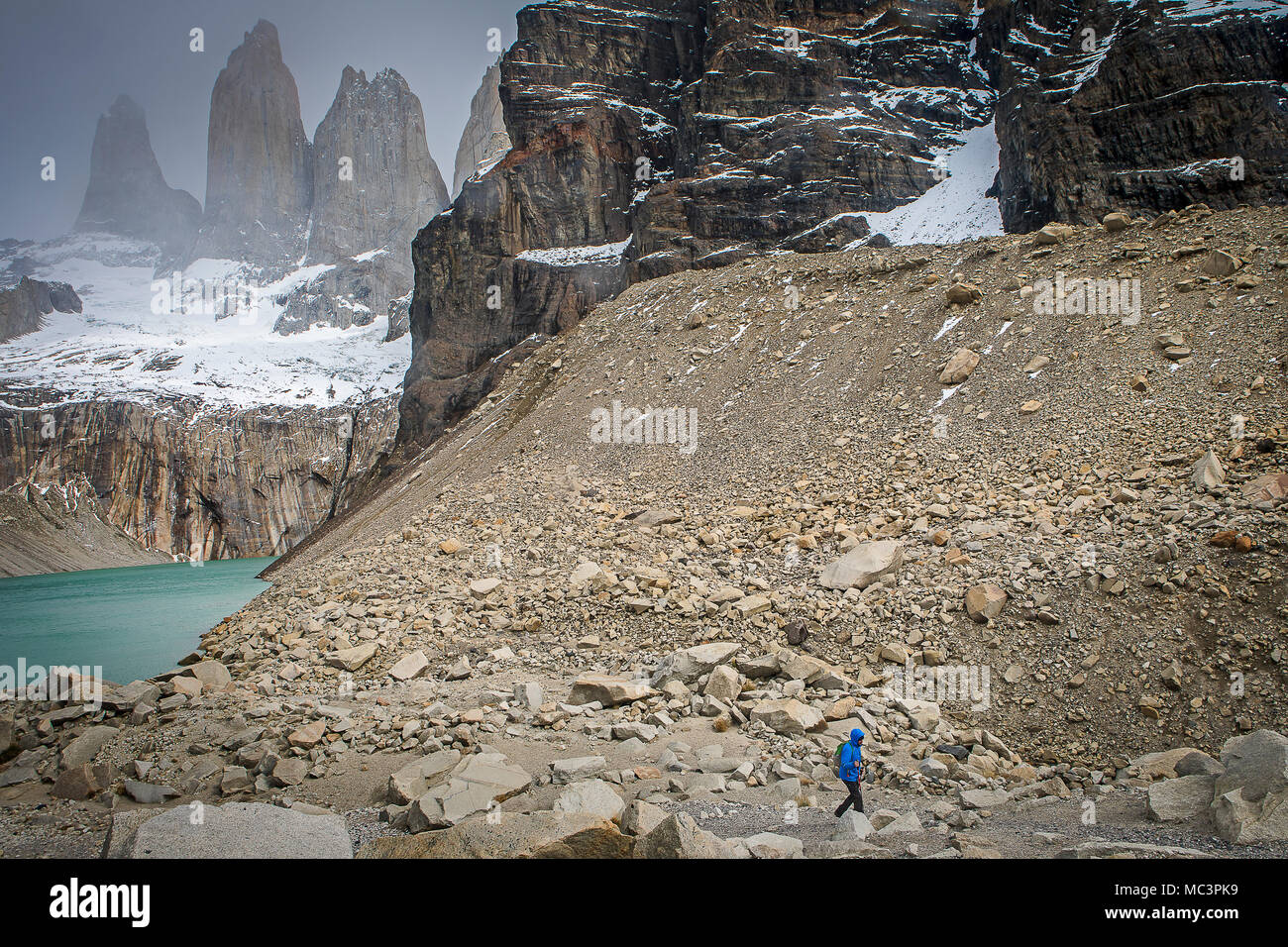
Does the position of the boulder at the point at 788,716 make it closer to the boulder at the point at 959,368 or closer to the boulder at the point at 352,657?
the boulder at the point at 352,657

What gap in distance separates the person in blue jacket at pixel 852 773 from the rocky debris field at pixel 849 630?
13.4 inches

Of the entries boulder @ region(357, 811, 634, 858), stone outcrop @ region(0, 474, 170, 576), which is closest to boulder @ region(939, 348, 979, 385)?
boulder @ region(357, 811, 634, 858)

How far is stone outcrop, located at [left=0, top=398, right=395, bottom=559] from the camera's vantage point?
9619 centimetres

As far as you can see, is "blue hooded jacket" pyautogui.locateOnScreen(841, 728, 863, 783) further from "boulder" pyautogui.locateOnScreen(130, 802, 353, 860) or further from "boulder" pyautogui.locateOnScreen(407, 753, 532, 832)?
"boulder" pyautogui.locateOnScreen(130, 802, 353, 860)

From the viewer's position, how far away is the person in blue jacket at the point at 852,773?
660 centimetres

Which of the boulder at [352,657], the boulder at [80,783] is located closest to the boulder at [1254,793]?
the boulder at [80,783]

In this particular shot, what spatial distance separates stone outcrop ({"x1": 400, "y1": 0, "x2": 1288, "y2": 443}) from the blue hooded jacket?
1326 inches

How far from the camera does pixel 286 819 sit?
606 centimetres

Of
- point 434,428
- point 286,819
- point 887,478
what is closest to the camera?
point 286,819

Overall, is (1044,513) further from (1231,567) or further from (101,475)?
(101,475)

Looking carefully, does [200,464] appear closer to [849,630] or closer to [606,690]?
[606,690]

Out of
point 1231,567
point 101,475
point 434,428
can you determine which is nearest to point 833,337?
point 1231,567
